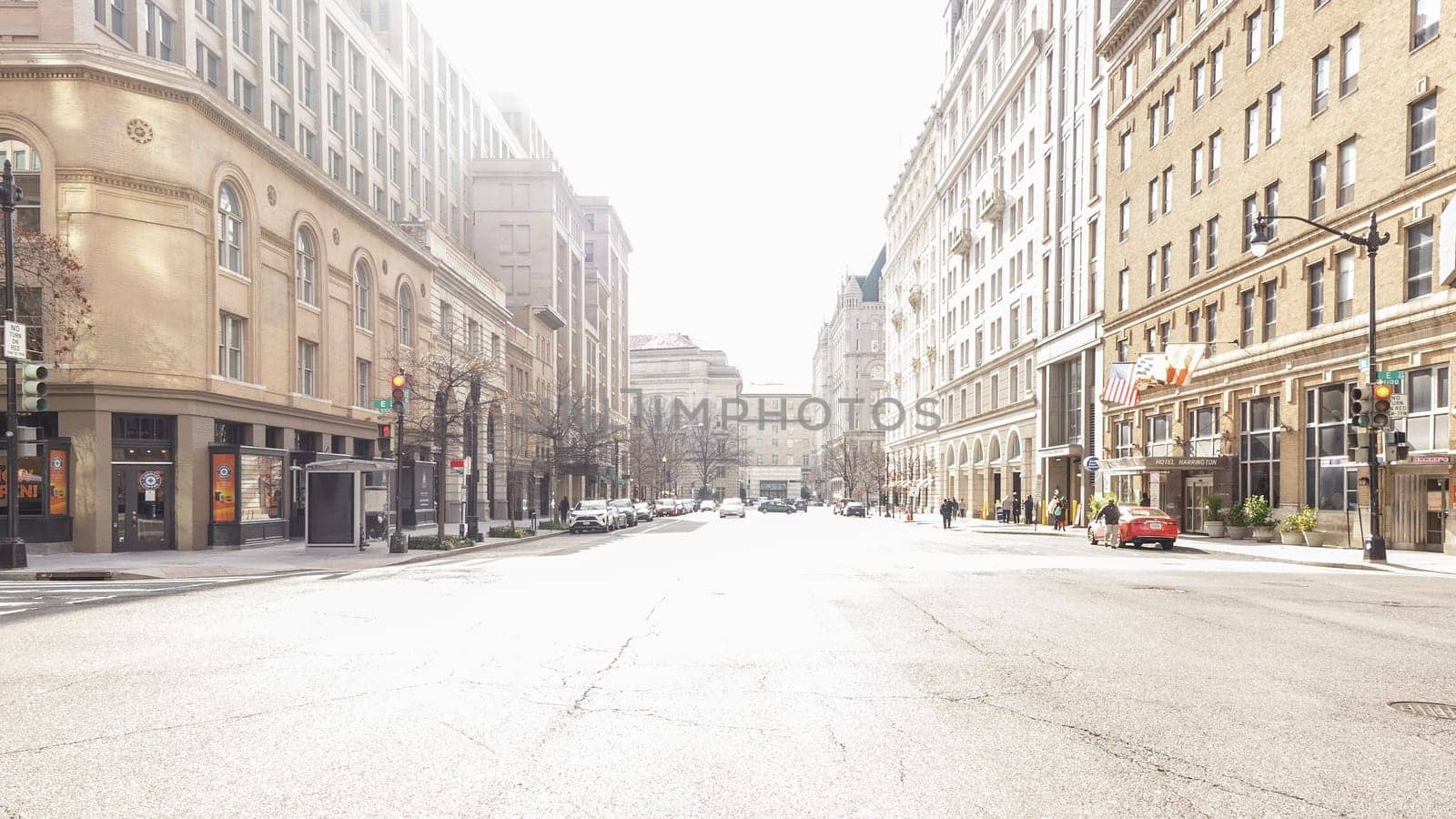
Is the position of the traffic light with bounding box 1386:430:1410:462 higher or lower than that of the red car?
higher

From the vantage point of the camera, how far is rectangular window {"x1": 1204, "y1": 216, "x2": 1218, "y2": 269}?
129 feet

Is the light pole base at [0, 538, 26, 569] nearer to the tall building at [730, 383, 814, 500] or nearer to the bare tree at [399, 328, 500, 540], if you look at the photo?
the bare tree at [399, 328, 500, 540]

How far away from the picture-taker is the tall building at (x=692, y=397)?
14975cm

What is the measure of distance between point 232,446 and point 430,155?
35847mm

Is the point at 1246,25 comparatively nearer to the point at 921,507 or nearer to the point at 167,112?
the point at 167,112

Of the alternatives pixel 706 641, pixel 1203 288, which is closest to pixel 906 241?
pixel 1203 288

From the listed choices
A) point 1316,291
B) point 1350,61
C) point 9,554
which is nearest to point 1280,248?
point 1316,291

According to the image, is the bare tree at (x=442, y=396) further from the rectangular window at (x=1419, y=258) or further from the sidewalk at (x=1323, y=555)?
the rectangular window at (x=1419, y=258)

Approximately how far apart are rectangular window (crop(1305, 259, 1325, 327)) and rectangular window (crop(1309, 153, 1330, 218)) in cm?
170

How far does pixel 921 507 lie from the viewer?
91.5m

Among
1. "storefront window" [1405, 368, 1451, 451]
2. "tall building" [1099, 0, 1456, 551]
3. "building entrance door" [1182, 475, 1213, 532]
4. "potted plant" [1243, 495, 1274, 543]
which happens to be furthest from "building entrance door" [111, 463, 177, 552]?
"building entrance door" [1182, 475, 1213, 532]

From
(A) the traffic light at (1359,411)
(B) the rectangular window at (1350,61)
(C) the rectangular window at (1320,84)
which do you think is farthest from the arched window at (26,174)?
(C) the rectangular window at (1320,84)

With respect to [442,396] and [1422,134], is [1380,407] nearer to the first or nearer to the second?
[1422,134]

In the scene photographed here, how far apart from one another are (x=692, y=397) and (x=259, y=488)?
491 feet
